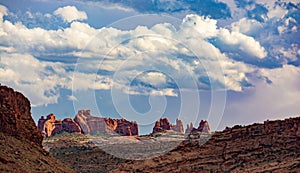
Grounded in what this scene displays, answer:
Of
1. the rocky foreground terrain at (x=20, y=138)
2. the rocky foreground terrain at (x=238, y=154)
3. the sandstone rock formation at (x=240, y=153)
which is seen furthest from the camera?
the sandstone rock formation at (x=240, y=153)

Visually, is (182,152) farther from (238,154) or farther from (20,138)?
(20,138)

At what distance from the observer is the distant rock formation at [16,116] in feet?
283

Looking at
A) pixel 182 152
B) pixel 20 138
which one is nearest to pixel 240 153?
pixel 182 152

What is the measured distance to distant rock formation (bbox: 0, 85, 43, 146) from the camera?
283ft

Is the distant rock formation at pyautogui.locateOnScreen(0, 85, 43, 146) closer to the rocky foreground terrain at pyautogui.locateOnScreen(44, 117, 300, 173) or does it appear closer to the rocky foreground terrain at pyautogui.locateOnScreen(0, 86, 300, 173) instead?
the rocky foreground terrain at pyautogui.locateOnScreen(0, 86, 300, 173)

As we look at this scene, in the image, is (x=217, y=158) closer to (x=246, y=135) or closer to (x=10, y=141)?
(x=246, y=135)

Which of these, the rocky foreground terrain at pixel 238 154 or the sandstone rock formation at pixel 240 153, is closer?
the rocky foreground terrain at pixel 238 154

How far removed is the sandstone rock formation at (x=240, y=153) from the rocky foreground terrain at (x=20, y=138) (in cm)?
2089

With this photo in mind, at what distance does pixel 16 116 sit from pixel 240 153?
36.4 meters

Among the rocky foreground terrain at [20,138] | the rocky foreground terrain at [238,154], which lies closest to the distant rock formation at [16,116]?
the rocky foreground terrain at [20,138]

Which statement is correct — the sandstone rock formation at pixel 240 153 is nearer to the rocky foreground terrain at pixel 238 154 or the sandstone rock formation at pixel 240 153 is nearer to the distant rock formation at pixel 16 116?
the rocky foreground terrain at pixel 238 154

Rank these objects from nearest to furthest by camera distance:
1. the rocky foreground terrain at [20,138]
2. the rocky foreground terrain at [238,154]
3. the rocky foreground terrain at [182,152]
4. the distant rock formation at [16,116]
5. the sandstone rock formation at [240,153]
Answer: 1. the rocky foreground terrain at [20,138]
2. the rocky foreground terrain at [182,152]
3. the distant rock formation at [16,116]
4. the rocky foreground terrain at [238,154]
5. the sandstone rock formation at [240,153]

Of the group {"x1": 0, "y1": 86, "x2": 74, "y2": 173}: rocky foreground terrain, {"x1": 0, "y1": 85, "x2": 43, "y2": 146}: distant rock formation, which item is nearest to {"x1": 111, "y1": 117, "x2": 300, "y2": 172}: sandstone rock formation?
{"x1": 0, "y1": 86, "x2": 74, "y2": 173}: rocky foreground terrain

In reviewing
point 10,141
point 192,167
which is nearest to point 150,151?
point 192,167
